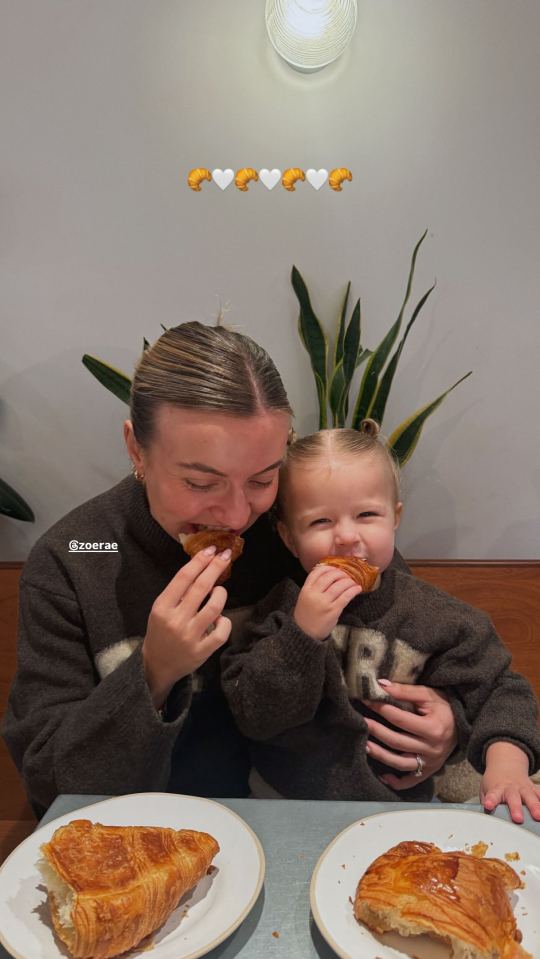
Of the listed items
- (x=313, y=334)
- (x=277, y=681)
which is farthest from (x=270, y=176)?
(x=277, y=681)

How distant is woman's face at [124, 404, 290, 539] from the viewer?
1439 millimetres

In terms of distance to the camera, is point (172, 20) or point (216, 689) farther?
point (172, 20)

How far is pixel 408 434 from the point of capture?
2.58m

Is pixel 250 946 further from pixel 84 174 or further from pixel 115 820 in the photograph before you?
pixel 84 174

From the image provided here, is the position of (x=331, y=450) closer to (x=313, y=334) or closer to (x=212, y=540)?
(x=212, y=540)

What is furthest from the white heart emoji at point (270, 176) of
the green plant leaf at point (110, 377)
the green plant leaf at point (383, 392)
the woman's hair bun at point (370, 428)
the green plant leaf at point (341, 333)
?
the woman's hair bun at point (370, 428)

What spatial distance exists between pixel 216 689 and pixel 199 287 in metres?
1.59

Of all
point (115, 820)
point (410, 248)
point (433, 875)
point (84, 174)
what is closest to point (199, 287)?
point (84, 174)

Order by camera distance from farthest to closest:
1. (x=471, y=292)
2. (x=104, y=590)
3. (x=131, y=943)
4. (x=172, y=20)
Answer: (x=471, y=292) → (x=172, y=20) → (x=104, y=590) → (x=131, y=943)

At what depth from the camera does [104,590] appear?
1.65 m

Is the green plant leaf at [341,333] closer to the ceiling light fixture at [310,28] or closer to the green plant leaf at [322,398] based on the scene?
the green plant leaf at [322,398]

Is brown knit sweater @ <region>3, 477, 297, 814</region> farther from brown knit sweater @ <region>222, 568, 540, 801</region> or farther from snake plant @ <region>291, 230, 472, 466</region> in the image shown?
snake plant @ <region>291, 230, 472, 466</region>

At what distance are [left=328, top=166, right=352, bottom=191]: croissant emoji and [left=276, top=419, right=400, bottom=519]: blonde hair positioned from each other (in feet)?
4.13

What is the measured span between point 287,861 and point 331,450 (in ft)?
2.96
